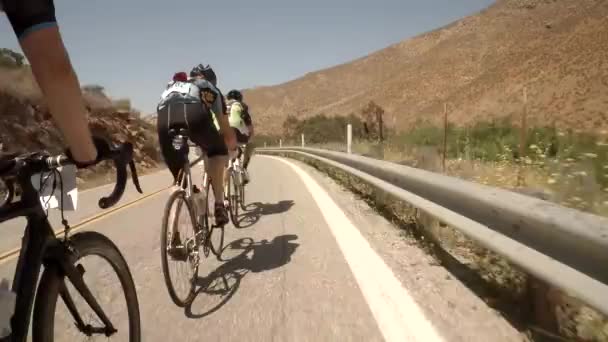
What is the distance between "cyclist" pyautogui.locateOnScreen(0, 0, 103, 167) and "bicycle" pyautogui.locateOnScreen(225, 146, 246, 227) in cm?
438

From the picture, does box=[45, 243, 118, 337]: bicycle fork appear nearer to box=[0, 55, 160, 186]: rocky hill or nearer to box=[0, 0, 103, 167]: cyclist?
box=[0, 0, 103, 167]: cyclist

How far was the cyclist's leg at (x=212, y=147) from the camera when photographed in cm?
383

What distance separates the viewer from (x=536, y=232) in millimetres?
2383

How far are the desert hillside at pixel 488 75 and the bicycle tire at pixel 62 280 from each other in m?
24.2

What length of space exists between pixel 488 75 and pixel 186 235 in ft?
203

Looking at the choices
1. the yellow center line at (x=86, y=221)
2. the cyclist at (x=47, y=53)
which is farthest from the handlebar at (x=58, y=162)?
the yellow center line at (x=86, y=221)

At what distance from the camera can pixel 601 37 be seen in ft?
152

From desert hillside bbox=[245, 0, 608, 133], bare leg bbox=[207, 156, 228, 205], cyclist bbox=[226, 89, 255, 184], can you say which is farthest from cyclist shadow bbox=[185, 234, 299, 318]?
desert hillside bbox=[245, 0, 608, 133]

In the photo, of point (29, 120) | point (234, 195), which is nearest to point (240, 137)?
point (234, 195)

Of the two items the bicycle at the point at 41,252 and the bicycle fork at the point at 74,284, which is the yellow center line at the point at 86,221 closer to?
the bicycle fork at the point at 74,284

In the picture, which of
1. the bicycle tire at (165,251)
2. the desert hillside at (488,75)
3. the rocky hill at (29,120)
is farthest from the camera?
the desert hillside at (488,75)

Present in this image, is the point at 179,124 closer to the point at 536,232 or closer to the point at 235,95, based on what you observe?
the point at 536,232

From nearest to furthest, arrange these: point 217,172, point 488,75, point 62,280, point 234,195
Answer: point 62,280 → point 217,172 → point 234,195 → point 488,75

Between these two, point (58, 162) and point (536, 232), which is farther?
point (536, 232)
